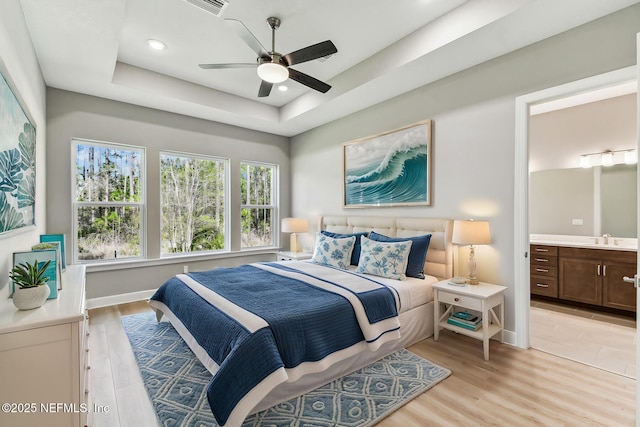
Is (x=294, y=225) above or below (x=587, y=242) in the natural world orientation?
above

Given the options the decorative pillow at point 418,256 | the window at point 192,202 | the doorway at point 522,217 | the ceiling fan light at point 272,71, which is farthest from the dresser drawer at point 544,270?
the window at point 192,202

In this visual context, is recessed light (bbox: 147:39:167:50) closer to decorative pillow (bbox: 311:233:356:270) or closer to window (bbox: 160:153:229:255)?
window (bbox: 160:153:229:255)

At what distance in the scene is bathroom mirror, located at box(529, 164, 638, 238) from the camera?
3.80m

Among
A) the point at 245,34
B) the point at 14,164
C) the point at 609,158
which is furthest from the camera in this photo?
the point at 609,158

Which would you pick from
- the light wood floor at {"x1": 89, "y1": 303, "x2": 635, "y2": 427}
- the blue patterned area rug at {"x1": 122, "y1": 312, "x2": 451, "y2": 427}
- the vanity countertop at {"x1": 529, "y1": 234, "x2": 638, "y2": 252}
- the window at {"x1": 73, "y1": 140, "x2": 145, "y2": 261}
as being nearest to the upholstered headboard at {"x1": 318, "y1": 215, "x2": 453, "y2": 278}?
the light wood floor at {"x1": 89, "y1": 303, "x2": 635, "y2": 427}

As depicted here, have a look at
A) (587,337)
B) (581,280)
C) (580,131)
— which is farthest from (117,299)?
(580,131)

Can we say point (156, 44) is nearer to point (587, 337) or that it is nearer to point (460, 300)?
point (460, 300)

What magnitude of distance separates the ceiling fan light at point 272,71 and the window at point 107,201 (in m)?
2.70

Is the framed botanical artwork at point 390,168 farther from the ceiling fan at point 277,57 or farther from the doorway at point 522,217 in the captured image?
the ceiling fan at point 277,57

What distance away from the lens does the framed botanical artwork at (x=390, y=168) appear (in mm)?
3572

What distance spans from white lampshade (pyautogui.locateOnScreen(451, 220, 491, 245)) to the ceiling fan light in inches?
83.9

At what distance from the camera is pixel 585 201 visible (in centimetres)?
416

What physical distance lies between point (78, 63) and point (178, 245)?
8.48 ft

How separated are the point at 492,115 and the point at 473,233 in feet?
3.90
